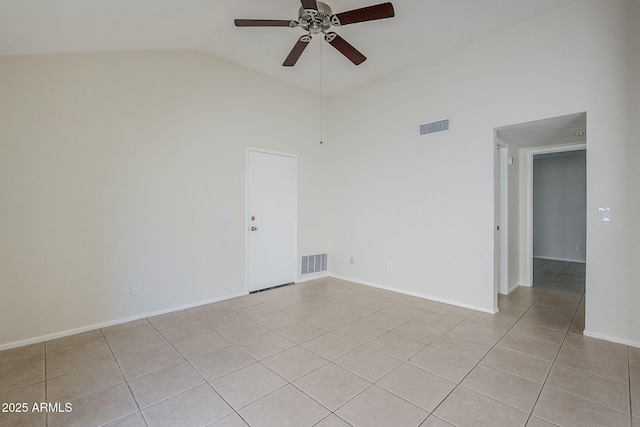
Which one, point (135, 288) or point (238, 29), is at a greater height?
point (238, 29)

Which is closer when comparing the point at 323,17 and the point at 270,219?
the point at 323,17

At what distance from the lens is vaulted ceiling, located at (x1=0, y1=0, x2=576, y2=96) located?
2370mm

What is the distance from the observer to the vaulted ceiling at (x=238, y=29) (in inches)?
93.3

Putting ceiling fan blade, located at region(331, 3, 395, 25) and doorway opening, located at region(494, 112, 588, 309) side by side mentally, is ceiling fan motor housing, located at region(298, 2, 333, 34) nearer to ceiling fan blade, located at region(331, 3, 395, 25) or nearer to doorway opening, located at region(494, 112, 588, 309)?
ceiling fan blade, located at region(331, 3, 395, 25)

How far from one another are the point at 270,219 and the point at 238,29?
2510 mm

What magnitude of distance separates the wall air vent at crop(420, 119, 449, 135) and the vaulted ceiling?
0.89 meters

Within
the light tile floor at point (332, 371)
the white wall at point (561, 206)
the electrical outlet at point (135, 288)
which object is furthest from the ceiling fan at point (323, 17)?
the white wall at point (561, 206)

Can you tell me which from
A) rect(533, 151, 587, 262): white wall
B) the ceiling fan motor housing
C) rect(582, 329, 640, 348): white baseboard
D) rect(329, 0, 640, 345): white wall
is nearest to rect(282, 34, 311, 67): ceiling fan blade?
the ceiling fan motor housing

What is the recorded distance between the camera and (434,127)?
3.85m

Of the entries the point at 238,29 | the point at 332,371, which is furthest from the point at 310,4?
the point at 332,371

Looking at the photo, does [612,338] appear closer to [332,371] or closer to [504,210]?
A: [504,210]

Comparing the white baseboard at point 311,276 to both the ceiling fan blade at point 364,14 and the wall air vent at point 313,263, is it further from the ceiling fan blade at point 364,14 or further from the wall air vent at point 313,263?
the ceiling fan blade at point 364,14

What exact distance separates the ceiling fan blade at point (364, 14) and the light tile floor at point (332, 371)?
2793 millimetres

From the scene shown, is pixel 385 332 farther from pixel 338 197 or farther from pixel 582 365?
pixel 338 197
